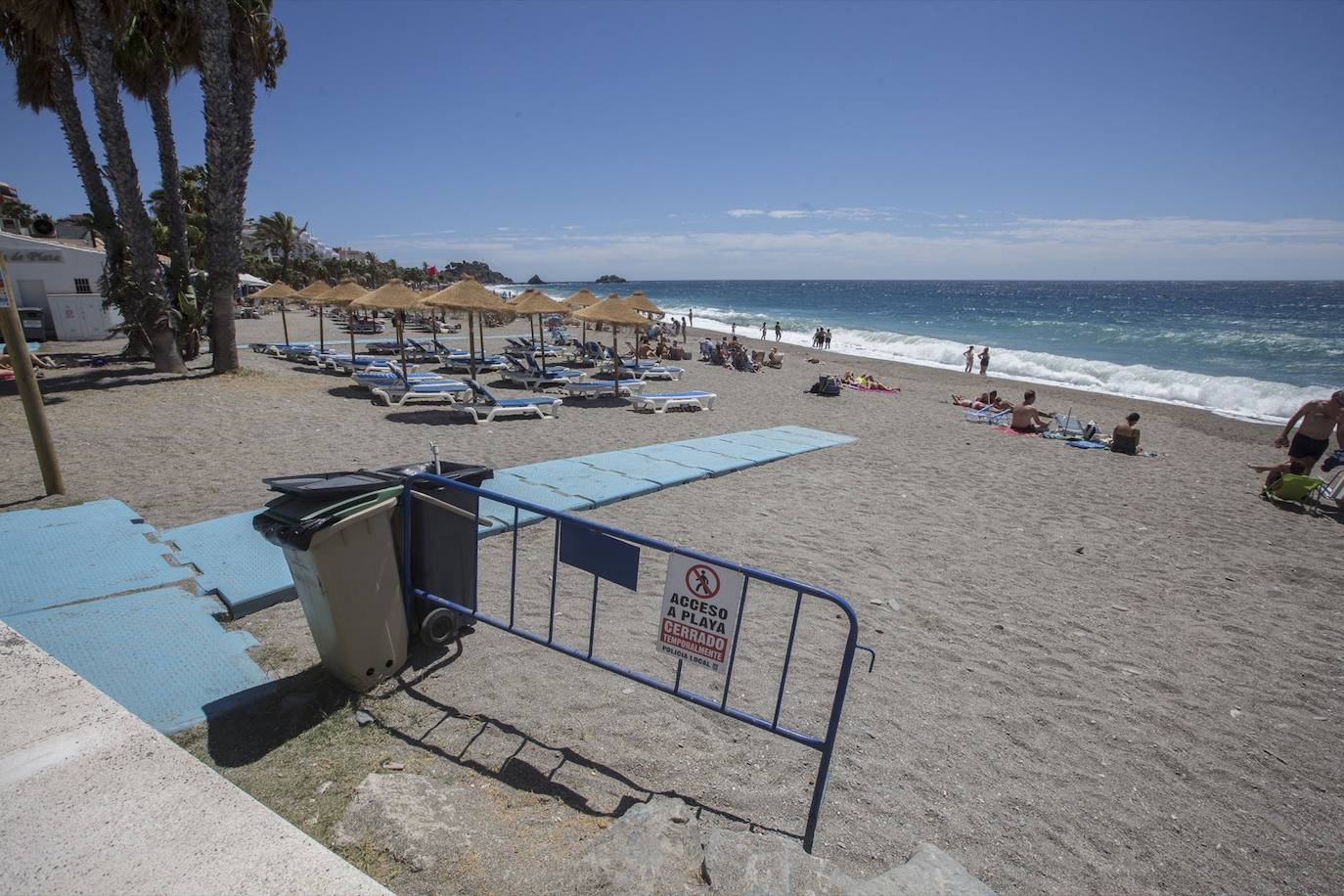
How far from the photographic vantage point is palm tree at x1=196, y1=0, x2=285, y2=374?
1202 centimetres

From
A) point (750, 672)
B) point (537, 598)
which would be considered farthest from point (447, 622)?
point (750, 672)

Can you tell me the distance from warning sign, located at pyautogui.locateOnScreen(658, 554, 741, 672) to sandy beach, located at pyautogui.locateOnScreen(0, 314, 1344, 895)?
65 cm

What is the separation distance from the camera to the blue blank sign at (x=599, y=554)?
3.12 m

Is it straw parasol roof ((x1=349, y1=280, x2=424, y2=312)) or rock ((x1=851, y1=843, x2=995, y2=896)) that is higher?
straw parasol roof ((x1=349, y1=280, x2=424, y2=312))

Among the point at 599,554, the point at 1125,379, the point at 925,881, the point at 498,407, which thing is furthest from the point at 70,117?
the point at 1125,379

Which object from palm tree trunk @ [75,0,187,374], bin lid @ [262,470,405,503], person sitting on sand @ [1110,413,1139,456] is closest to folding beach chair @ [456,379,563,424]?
palm tree trunk @ [75,0,187,374]

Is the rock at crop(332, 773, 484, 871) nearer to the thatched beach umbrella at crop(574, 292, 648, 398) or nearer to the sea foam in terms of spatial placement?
the thatched beach umbrella at crop(574, 292, 648, 398)

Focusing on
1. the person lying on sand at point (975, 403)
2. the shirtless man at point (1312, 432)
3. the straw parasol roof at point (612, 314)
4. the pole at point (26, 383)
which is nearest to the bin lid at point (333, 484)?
the pole at point (26, 383)

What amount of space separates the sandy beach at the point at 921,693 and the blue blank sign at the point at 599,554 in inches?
35.3

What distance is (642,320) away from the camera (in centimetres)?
1476

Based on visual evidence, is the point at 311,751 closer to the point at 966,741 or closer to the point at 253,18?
the point at 966,741

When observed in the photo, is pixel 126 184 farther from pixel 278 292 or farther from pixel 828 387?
pixel 828 387

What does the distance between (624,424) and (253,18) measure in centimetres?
1129

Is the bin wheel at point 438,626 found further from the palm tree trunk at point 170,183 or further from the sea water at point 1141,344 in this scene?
the sea water at point 1141,344
